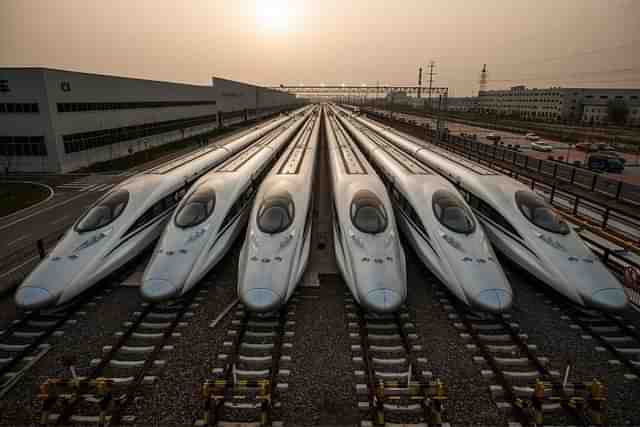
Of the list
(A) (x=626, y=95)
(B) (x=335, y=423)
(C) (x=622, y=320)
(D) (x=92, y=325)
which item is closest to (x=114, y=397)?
(D) (x=92, y=325)

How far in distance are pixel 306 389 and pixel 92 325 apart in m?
7.07

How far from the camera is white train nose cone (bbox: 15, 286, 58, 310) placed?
9625 mm

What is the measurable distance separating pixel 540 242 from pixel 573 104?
499 ft

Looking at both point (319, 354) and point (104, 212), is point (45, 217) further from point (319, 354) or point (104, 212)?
point (319, 354)

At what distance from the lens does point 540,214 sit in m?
12.0

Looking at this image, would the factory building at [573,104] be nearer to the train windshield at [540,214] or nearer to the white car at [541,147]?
the white car at [541,147]

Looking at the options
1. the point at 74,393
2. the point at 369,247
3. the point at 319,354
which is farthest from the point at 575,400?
the point at 74,393

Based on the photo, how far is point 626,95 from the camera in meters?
126

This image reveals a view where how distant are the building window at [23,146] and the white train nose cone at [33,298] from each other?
28.2 meters

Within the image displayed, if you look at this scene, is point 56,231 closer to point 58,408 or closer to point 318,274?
point 58,408

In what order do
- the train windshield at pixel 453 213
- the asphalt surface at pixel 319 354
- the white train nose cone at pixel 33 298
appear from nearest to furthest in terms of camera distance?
1. the asphalt surface at pixel 319 354
2. the white train nose cone at pixel 33 298
3. the train windshield at pixel 453 213

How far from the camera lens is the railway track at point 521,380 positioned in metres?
7.11

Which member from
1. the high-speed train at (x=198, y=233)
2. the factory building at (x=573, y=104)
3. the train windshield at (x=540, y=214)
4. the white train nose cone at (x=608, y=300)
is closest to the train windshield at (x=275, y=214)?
the high-speed train at (x=198, y=233)

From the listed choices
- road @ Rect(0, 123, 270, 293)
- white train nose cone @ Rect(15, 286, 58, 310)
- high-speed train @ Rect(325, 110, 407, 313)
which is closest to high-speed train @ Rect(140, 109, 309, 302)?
white train nose cone @ Rect(15, 286, 58, 310)
